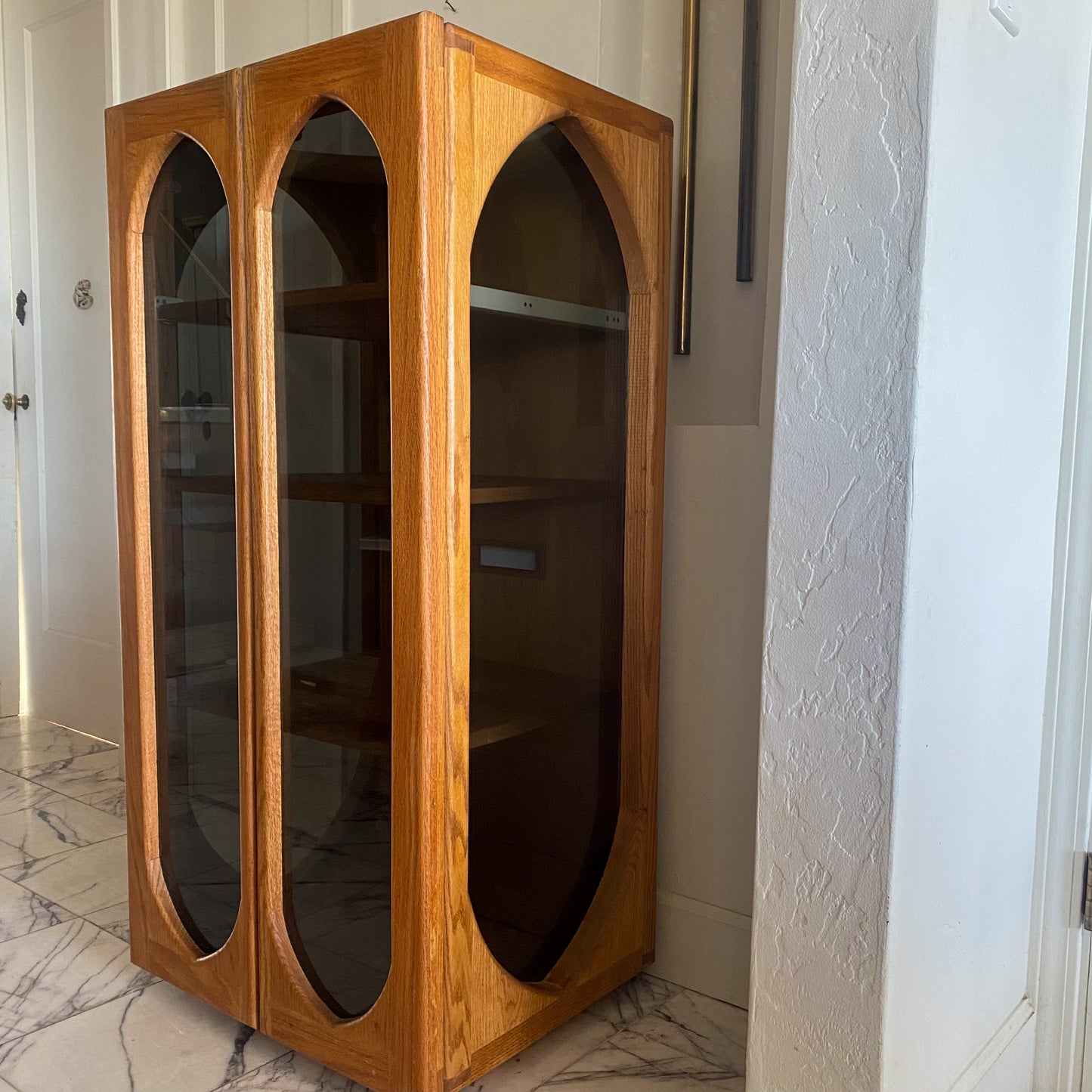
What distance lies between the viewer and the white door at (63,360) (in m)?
2.95

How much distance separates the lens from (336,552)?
1344 mm

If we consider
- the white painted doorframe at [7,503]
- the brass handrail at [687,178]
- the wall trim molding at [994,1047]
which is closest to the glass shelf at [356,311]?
the brass handrail at [687,178]

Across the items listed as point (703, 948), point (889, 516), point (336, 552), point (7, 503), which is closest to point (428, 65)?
point (336, 552)

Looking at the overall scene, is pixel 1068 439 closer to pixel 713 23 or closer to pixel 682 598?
pixel 682 598

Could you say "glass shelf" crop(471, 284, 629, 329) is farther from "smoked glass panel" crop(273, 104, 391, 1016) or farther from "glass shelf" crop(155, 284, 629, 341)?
"smoked glass panel" crop(273, 104, 391, 1016)

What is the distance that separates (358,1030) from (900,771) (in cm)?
78

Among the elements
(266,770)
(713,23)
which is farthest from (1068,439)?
(266,770)

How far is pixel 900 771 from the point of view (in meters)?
1.02

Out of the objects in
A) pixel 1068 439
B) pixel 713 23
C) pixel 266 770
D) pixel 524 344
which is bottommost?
pixel 266 770

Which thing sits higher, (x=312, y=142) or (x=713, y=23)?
(x=713, y=23)

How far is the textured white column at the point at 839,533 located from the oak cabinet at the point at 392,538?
390mm

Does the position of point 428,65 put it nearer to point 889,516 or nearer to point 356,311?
point 356,311

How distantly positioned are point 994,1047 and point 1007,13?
1.23 m

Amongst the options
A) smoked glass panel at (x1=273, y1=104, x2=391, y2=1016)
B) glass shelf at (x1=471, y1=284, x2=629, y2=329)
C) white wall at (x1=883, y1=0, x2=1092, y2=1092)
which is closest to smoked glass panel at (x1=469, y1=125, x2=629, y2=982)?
Answer: glass shelf at (x1=471, y1=284, x2=629, y2=329)
